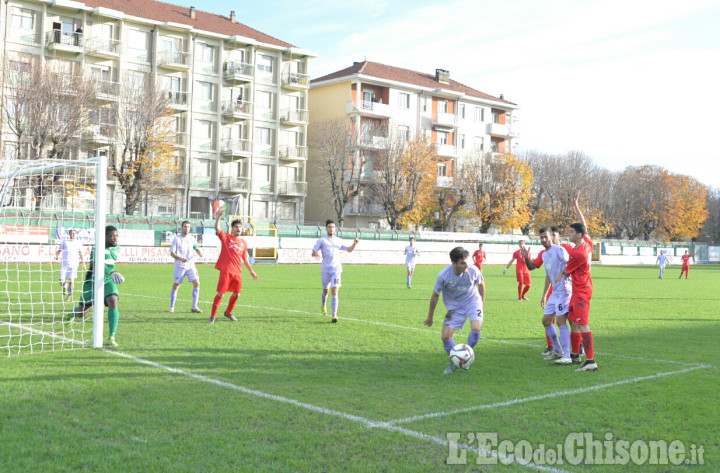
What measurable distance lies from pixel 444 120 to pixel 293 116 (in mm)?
17349

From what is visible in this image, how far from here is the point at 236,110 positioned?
5609 cm

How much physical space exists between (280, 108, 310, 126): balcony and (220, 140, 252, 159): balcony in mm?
4220

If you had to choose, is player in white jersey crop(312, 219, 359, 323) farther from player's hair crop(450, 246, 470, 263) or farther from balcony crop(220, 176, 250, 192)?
balcony crop(220, 176, 250, 192)

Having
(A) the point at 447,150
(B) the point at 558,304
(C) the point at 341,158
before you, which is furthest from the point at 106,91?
(B) the point at 558,304

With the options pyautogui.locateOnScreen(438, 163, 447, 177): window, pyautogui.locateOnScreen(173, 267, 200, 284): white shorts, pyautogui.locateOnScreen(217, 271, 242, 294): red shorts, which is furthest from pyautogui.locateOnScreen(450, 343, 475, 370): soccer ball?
pyautogui.locateOnScreen(438, 163, 447, 177): window

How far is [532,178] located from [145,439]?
6313 centimetres

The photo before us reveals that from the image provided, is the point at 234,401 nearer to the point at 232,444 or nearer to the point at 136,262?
the point at 232,444

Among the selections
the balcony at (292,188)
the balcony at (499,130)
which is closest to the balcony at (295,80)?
the balcony at (292,188)

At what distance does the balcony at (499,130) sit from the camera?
73.9 meters

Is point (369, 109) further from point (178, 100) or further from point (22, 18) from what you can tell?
point (22, 18)

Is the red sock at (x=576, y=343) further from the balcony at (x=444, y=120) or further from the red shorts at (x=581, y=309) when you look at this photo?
the balcony at (x=444, y=120)

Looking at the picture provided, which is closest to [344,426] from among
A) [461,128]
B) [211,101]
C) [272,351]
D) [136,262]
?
[272,351]

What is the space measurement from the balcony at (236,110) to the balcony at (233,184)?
5098 millimetres

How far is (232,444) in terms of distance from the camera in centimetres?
562
